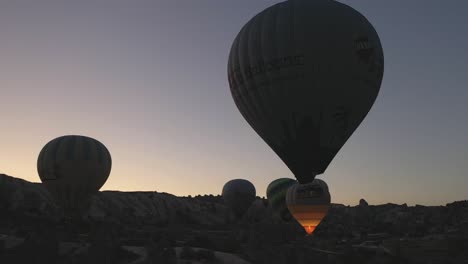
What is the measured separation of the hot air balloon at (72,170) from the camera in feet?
132

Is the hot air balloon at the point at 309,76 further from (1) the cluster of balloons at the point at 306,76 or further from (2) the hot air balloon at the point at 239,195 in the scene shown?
(2) the hot air balloon at the point at 239,195

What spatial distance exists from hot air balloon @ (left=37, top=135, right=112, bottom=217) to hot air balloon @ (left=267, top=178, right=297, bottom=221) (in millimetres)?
24429

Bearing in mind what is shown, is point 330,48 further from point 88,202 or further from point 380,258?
point 88,202

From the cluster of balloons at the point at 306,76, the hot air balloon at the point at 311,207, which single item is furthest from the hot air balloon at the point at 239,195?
the cluster of balloons at the point at 306,76

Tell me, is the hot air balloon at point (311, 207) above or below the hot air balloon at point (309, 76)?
below

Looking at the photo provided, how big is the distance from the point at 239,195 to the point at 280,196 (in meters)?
14.3

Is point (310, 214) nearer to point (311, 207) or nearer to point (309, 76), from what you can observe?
point (311, 207)

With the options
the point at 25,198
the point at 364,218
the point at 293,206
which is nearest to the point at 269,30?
the point at 293,206

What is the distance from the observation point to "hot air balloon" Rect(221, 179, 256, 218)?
70475 mm

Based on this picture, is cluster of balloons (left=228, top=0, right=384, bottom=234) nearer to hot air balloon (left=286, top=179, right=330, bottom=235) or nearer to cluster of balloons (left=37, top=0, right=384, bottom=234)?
cluster of balloons (left=37, top=0, right=384, bottom=234)

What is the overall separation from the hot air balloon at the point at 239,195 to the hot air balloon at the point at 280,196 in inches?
443

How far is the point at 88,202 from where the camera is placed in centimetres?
4228

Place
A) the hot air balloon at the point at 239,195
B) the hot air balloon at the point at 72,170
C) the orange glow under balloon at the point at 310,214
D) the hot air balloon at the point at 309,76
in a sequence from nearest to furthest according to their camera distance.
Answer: the hot air balloon at the point at 309,76
the orange glow under balloon at the point at 310,214
the hot air balloon at the point at 72,170
the hot air balloon at the point at 239,195

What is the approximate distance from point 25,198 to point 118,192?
3072 centimetres
